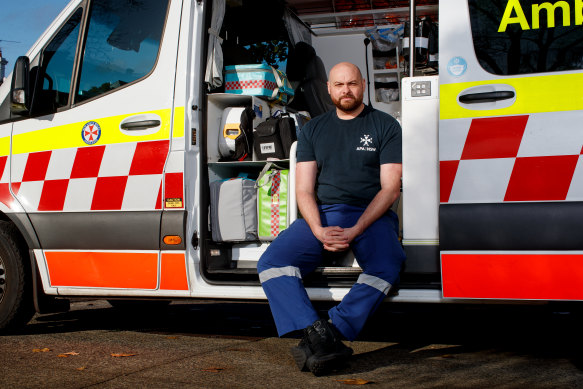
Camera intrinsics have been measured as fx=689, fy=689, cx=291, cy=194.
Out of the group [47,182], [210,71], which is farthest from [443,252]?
[47,182]

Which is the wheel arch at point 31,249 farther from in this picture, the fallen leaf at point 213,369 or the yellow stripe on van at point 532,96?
the yellow stripe on van at point 532,96

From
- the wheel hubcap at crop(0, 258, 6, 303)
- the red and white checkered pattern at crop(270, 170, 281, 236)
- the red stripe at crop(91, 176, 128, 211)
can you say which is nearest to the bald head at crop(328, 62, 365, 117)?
the red and white checkered pattern at crop(270, 170, 281, 236)

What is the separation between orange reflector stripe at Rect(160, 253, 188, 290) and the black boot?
2.70 ft

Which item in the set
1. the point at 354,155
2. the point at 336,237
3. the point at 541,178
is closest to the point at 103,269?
the point at 336,237

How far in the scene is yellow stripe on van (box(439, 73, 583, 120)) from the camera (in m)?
2.98

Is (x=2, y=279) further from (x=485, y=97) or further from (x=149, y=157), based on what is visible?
(x=485, y=97)

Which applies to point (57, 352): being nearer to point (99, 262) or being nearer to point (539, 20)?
point (99, 262)

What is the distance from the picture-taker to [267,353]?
3.68m

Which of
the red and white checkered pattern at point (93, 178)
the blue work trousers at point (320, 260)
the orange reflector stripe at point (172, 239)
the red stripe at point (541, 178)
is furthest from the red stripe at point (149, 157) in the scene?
the red stripe at point (541, 178)

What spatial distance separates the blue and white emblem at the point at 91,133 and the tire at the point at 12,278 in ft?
2.47

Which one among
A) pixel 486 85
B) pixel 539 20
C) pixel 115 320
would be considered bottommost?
pixel 115 320

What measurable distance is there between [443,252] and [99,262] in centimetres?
195

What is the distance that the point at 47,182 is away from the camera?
4.03 meters

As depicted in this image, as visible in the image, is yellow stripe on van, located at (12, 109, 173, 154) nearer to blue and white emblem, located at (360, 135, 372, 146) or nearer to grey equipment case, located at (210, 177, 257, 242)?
grey equipment case, located at (210, 177, 257, 242)
